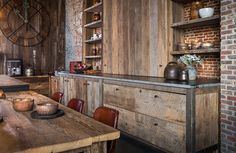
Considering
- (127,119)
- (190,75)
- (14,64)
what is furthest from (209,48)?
(14,64)

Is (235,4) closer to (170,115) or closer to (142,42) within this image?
(170,115)

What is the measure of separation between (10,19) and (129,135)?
16.1 feet

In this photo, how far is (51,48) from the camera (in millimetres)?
6848

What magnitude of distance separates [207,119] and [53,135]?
73.9 inches

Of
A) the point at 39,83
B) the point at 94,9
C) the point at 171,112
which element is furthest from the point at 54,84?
the point at 171,112

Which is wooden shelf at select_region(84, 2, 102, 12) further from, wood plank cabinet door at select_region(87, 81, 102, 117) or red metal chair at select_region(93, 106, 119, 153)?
red metal chair at select_region(93, 106, 119, 153)

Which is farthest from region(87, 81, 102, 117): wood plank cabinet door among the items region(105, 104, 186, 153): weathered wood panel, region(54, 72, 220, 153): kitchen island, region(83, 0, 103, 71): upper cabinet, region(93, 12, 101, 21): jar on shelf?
region(93, 12, 101, 21): jar on shelf

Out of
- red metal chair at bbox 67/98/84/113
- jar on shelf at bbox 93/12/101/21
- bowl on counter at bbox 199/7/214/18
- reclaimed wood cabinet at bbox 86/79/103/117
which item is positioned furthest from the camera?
jar on shelf at bbox 93/12/101/21

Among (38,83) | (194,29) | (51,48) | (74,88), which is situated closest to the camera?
(194,29)

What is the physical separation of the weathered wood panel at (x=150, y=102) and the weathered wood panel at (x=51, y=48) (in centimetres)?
363

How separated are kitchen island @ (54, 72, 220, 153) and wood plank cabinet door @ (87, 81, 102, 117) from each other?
0.50 metres

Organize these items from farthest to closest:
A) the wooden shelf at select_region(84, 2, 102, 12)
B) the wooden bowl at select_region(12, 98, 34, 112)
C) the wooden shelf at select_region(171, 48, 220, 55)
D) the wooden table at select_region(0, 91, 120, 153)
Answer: the wooden shelf at select_region(84, 2, 102, 12)
the wooden shelf at select_region(171, 48, 220, 55)
the wooden bowl at select_region(12, 98, 34, 112)
the wooden table at select_region(0, 91, 120, 153)

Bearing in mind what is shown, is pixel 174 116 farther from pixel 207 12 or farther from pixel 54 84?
pixel 54 84

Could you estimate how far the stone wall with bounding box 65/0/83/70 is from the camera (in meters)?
6.29
